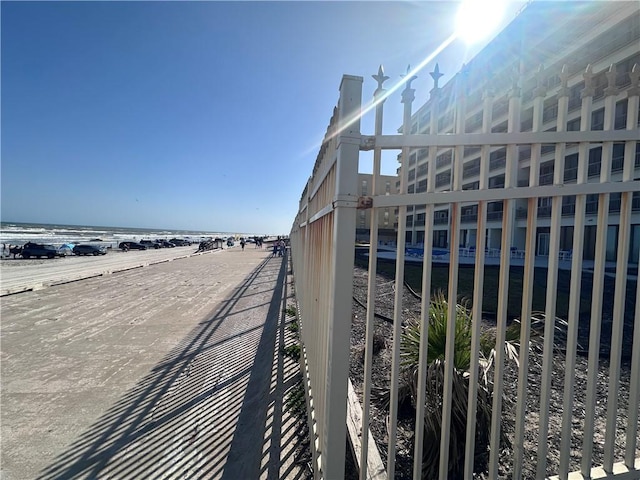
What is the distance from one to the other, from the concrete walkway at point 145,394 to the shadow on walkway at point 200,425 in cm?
1

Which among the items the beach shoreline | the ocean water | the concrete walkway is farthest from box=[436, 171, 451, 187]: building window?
the ocean water

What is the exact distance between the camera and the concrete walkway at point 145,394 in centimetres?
250

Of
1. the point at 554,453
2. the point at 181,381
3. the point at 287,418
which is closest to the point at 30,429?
the point at 181,381

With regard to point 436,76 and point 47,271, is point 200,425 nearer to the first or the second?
point 436,76

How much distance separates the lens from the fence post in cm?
147

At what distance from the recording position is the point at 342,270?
155 centimetres

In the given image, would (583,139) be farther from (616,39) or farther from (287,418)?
(616,39)

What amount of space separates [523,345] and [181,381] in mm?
3669

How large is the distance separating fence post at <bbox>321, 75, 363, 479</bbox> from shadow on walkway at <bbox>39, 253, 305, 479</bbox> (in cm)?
109

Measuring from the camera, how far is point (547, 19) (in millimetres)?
21500

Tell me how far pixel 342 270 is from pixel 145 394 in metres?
3.22

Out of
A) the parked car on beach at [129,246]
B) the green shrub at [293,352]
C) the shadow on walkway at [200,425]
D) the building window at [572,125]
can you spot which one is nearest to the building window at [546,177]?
the building window at [572,125]

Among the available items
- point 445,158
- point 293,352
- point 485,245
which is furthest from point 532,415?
point 445,158

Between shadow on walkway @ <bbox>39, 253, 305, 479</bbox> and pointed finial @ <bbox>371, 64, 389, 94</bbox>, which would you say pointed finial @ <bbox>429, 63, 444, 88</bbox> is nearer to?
pointed finial @ <bbox>371, 64, 389, 94</bbox>
